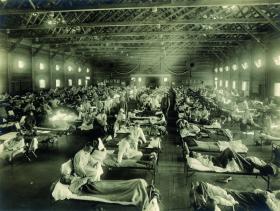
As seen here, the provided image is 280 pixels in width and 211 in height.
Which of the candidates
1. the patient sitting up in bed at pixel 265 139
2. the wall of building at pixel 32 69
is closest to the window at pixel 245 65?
the patient sitting up in bed at pixel 265 139

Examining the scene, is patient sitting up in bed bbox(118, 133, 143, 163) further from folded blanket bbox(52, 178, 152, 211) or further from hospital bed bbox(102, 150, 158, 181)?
folded blanket bbox(52, 178, 152, 211)

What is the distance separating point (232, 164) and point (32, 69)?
857 inches

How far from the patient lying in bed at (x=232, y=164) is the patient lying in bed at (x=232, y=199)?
52.1 inches

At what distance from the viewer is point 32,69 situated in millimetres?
24859

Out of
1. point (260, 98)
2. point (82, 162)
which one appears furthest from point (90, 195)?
point (260, 98)

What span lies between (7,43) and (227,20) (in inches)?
611

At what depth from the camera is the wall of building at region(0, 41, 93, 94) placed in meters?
20.9

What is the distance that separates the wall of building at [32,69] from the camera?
68.6 ft

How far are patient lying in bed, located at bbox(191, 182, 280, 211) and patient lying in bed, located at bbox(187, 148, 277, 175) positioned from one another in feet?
4.34

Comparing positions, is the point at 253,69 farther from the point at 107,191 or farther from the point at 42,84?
the point at 107,191

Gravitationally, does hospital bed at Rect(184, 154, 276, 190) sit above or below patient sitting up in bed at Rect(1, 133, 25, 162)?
below

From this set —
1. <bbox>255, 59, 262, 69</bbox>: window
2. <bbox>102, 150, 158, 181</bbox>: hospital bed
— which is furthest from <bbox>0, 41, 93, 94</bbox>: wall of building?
<bbox>255, 59, 262, 69</bbox>: window

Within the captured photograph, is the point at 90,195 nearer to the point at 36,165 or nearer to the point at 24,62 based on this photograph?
the point at 36,165

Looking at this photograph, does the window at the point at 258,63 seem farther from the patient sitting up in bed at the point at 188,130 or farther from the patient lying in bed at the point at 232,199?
the patient lying in bed at the point at 232,199
